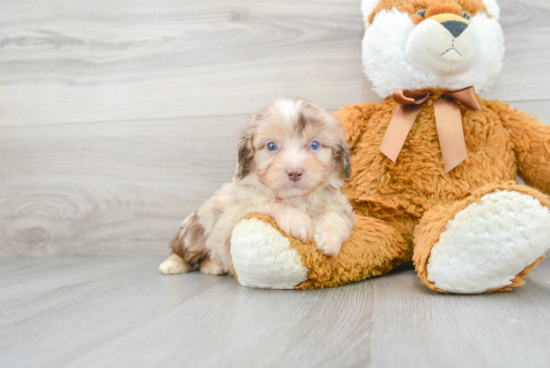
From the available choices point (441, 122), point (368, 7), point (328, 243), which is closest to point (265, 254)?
point (328, 243)

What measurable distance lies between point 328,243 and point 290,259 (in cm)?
13

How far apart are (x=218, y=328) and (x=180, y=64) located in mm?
1533

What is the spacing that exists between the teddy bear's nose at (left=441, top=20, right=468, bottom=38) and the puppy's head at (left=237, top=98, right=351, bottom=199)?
1.68 feet

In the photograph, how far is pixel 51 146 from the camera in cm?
229

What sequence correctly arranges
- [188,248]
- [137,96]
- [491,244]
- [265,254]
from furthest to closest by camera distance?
[137,96] < [188,248] < [265,254] < [491,244]

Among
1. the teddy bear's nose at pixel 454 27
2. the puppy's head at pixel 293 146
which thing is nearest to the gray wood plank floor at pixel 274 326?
the puppy's head at pixel 293 146

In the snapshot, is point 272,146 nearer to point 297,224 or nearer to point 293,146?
point 293,146

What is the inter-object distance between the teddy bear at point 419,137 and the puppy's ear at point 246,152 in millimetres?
205

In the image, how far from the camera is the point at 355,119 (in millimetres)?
1664

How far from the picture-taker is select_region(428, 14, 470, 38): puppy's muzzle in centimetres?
145

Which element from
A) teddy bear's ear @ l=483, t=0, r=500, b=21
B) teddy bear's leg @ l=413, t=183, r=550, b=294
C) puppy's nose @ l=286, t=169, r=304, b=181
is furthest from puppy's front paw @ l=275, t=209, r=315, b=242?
teddy bear's ear @ l=483, t=0, r=500, b=21

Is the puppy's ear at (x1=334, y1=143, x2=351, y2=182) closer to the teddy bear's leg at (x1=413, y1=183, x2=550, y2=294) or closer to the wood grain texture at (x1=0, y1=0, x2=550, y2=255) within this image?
the teddy bear's leg at (x1=413, y1=183, x2=550, y2=294)

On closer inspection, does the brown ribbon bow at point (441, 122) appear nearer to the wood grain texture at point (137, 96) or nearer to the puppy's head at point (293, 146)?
the puppy's head at point (293, 146)

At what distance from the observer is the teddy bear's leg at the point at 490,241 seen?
1105 mm
